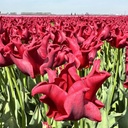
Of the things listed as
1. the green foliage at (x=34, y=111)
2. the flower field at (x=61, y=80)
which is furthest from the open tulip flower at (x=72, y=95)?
the green foliage at (x=34, y=111)

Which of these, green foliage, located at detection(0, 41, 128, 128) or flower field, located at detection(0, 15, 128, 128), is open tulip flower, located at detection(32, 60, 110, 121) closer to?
flower field, located at detection(0, 15, 128, 128)

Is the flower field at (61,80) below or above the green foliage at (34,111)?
above

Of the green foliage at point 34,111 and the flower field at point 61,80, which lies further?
the green foliage at point 34,111

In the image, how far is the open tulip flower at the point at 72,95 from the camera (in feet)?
3.04

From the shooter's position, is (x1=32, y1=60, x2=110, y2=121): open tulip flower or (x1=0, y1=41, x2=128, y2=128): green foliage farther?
(x1=0, y1=41, x2=128, y2=128): green foliage

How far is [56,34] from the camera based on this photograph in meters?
2.02

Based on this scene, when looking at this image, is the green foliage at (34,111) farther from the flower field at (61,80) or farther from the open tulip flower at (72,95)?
the open tulip flower at (72,95)

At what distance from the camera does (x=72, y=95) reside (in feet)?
3.02

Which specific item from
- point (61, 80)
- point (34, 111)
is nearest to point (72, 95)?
point (61, 80)

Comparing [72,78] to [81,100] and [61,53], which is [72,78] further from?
[61,53]

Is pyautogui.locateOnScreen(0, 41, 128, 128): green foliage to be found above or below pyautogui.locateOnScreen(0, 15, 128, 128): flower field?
below

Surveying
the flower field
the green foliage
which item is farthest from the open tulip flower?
the green foliage

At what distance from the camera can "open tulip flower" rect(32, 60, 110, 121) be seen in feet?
3.04

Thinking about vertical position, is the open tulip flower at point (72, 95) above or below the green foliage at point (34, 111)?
above
